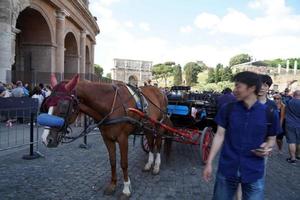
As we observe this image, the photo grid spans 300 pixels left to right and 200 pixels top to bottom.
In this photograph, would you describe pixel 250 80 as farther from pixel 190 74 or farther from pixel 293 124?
pixel 190 74

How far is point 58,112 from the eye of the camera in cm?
471

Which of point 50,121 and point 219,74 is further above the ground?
point 219,74

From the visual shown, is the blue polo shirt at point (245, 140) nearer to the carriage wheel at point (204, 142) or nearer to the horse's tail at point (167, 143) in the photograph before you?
the horse's tail at point (167, 143)

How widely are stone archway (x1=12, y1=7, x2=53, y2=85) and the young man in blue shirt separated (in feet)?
63.0

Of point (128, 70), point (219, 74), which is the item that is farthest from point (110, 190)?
point (219, 74)

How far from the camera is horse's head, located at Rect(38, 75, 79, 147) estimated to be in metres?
4.58

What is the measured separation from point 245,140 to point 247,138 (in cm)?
2

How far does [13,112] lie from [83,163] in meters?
1.91

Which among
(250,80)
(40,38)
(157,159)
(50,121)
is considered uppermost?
(40,38)

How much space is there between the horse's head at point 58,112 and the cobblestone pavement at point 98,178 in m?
1.21

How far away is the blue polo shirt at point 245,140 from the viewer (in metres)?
3.12

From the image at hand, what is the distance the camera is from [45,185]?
598cm

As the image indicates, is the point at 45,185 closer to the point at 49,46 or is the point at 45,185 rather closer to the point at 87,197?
A: the point at 87,197

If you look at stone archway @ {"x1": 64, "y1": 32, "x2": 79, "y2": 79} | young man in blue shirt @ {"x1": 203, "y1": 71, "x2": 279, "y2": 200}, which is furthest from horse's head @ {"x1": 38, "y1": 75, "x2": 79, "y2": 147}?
stone archway @ {"x1": 64, "y1": 32, "x2": 79, "y2": 79}
